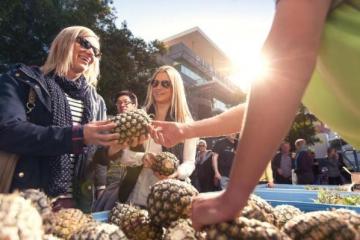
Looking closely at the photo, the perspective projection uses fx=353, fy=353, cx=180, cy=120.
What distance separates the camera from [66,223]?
4.32 feet

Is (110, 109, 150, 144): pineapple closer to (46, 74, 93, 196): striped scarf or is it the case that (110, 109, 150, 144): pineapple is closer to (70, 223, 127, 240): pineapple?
(46, 74, 93, 196): striped scarf

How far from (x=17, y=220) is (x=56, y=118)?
1.99m

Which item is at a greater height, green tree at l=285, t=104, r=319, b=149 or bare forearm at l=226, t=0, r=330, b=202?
green tree at l=285, t=104, r=319, b=149

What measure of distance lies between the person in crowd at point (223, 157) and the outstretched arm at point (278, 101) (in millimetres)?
7158

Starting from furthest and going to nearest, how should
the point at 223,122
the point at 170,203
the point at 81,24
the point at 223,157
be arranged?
1. the point at 81,24
2. the point at 223,157
3. the point at 223,122
4. the point at 170,203

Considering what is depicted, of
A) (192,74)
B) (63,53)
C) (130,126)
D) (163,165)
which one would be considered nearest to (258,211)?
(130,126)

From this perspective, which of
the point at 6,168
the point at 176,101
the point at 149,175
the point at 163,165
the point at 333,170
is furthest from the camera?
the point at 333,170

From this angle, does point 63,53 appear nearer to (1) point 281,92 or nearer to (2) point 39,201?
(2) point 39,201

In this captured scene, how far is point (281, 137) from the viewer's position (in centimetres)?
98

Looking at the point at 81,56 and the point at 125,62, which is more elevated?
the point at 125,62

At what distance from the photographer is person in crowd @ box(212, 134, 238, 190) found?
820cm

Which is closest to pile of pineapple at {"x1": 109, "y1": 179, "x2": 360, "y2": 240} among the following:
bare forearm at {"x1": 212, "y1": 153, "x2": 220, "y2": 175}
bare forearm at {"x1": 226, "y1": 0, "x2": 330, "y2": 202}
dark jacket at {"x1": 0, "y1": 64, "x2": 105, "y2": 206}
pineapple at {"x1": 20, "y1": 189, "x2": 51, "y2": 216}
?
bare forearm at {"x1": 226, "y1": 0, "x2": 330, "y2": 202}

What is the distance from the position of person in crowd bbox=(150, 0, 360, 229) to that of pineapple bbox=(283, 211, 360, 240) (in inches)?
10.0

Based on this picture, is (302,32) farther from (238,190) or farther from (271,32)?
(238,190)
